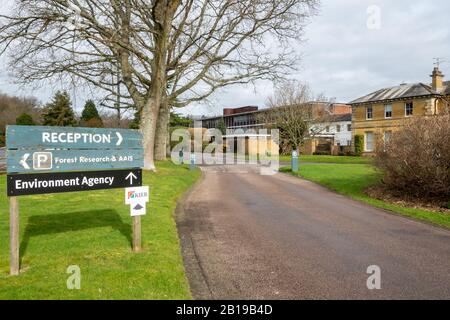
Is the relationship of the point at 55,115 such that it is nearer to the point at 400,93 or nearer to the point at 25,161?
the point at 400,93

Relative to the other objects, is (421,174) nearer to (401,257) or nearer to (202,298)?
(401,257)

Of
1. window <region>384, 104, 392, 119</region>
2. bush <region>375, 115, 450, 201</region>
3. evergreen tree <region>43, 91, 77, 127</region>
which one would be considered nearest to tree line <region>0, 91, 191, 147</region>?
evergreen tree <region>43, 91, 77, 127</region>

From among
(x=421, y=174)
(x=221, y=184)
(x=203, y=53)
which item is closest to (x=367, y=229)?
(x=421, y=174)

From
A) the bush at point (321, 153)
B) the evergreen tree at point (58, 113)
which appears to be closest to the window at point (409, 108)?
the bush at point (321, 153)

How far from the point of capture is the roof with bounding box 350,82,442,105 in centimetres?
4291

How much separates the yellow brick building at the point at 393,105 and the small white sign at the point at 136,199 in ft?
120

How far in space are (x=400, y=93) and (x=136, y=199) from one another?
44863 millimetres

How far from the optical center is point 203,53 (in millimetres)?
22281

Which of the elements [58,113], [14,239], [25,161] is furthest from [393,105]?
[58,113]

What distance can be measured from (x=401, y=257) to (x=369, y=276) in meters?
1.40

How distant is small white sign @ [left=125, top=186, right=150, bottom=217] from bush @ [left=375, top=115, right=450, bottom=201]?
30.5 ft

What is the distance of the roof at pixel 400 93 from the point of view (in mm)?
42906

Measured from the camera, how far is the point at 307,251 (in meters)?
7.19
